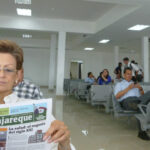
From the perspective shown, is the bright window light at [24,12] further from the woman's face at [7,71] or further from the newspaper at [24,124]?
the newspaper at [24,124]

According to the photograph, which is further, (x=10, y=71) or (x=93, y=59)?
(x=93, y=59)

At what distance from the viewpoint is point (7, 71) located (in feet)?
3.07

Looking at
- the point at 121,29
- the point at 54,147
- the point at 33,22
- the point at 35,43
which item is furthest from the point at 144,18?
the point at 35,43

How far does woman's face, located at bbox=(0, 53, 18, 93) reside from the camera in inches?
36.1

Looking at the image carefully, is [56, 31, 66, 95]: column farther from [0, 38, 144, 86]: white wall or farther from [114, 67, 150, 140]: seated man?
[114, 67, 150, 140]: seated man

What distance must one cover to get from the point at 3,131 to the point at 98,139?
2804mm

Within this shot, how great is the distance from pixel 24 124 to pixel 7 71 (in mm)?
336

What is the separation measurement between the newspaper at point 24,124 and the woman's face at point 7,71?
293 mm

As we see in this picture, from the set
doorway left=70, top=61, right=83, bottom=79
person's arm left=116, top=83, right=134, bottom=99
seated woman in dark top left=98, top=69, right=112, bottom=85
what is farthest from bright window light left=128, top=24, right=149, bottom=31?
doorway left=70, top=61, right=83, bottom=79

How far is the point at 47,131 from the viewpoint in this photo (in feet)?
2.43

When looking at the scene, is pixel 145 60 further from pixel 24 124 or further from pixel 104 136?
pixel 24 124

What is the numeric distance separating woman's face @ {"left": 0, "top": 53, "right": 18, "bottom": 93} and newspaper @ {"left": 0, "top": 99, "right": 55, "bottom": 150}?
29 cm

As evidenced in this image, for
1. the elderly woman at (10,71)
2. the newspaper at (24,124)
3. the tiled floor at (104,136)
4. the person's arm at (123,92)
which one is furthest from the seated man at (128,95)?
the newspaper at (24,124)

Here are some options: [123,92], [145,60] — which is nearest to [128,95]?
[123,92]
